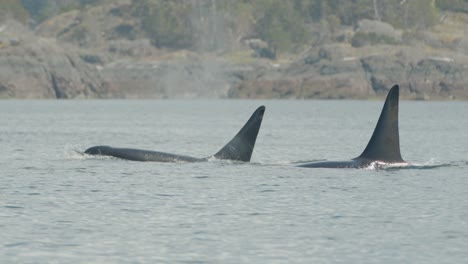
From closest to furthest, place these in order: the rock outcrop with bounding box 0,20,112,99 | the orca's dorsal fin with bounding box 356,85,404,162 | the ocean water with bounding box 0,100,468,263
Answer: the ocean water with bounding box 0,100,468,263 → the orca's dorsal fin with bounding box 356,85,404,162 → the rock outcrop with bounding box 0,20,112,99

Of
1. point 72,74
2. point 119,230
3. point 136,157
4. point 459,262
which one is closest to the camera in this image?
point 459,262

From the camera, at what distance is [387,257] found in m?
21.5

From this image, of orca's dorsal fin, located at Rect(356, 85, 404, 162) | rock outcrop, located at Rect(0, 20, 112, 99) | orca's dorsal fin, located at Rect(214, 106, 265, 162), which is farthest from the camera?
rock outcrop, located at Rect(0, 20, 112, 99)

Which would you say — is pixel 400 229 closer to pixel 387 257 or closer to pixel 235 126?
pixel 387 257

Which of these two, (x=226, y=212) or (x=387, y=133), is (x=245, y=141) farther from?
(x=226, y=212)

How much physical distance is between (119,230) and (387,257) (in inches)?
230

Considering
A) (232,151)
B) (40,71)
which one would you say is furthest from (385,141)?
(40,71)

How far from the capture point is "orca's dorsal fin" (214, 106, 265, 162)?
3872 cm

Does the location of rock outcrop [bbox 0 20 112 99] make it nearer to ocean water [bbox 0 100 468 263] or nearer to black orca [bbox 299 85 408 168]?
ocean water [bbox 0 100 468 263]

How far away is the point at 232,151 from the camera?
40188 mm

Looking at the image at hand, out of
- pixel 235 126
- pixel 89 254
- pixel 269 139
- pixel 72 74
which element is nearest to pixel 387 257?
pixel 89 254

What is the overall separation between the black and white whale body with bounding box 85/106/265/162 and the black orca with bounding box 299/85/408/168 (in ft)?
9.31

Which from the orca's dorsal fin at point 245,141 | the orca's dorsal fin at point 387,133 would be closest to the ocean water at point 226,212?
the orca's dorsal fin at point 245,141

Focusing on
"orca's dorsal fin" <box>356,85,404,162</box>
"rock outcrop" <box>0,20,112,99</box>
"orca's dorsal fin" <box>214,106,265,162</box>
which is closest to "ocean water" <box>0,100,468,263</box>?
"orca's dorsal fin" <box>214,106,265,162</box>
